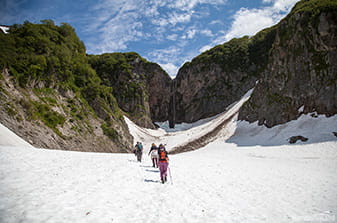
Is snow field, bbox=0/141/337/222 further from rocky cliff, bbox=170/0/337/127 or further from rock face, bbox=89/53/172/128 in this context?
rock face, bbox=89/53/172/128

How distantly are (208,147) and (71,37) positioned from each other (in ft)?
114

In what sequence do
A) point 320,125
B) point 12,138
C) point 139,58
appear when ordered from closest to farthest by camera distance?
point 12,138
point 320,125
point 139,58

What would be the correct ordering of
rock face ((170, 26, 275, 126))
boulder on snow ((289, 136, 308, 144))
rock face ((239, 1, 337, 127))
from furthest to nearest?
rock face ((170, 26, 275, 126)) < rock face ((239, 1, 337, 127)) < boulder on snow ((289, 136, 308, 144))

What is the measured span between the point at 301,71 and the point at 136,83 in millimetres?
47948

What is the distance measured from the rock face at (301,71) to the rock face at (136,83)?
118 feet

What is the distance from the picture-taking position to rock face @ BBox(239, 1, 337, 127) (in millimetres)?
22938

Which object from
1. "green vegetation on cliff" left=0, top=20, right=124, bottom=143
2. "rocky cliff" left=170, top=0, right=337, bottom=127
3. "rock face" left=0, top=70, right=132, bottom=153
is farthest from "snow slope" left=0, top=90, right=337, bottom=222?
"rocky cliff" left=170, top=0, right=337, bottom=127

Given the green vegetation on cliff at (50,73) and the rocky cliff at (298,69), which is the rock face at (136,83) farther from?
the rocky cliff at (298,69)

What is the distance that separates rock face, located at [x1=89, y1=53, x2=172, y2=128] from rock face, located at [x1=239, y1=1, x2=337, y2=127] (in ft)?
118

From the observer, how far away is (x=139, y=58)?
6850 centimetres

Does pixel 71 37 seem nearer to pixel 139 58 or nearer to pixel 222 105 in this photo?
pixel 139 58

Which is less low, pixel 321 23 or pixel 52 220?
pixel 321 23

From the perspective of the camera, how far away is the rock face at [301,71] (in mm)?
22938

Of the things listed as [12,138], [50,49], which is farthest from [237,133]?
[50,49]
